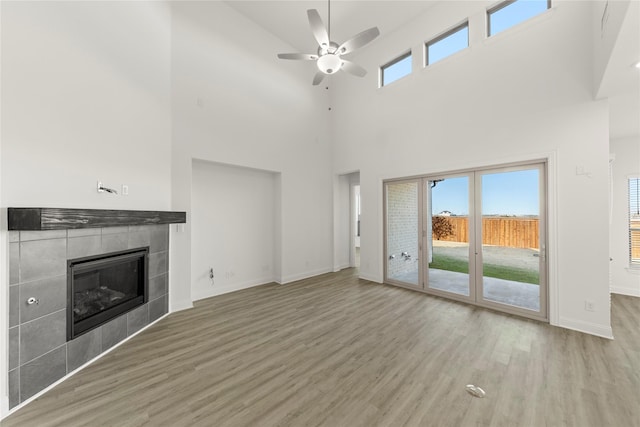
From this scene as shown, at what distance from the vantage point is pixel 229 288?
4.64 m

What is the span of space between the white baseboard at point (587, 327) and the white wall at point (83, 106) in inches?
223

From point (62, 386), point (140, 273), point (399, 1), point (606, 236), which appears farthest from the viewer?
point (399, 1)

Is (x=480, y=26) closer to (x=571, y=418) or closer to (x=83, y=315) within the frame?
(x=571, y=418)

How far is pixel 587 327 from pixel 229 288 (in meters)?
5.34

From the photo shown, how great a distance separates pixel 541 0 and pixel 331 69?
3.26 metres

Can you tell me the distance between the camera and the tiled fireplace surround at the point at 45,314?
72.9 inches

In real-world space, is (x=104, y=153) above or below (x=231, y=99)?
below

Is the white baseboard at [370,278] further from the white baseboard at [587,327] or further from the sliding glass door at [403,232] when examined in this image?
the white baseboard at [587,327]

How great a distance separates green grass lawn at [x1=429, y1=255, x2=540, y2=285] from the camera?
11.6 ft

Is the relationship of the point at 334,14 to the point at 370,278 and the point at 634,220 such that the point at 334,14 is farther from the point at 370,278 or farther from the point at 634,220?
the point at 634,220

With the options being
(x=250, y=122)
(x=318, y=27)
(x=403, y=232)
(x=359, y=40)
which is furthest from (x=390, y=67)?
(x=403, y=232)

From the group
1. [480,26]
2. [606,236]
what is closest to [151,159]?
[480,26]

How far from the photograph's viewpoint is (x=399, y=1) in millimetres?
4395

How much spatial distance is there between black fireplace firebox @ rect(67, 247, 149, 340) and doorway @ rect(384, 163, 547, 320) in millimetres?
4399
